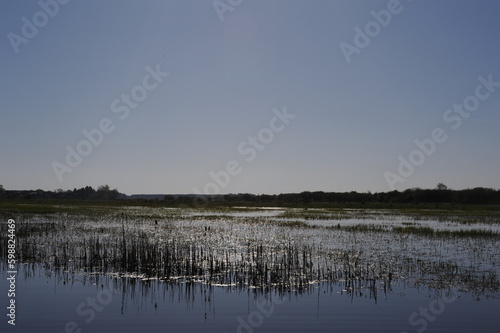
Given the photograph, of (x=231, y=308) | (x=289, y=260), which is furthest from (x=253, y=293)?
(x=289, y=260)

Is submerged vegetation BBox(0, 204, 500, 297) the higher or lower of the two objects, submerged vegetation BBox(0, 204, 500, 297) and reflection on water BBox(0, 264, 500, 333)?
the higher

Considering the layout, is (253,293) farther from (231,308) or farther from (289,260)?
(289,260)

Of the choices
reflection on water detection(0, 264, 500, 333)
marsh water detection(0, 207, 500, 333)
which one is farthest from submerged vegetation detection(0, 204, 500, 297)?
reflection on water detection(0, 264, 500, 333)

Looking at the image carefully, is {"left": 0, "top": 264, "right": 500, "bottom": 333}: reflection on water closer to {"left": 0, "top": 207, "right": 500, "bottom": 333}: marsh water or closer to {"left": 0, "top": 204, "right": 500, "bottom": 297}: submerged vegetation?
{"left": 0, "top": 207, "right": 500, "bottom": 333}: marsh water

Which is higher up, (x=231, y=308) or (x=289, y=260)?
(x=289, y=260)

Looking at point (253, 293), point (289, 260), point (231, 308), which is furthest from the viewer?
point (289, 260)

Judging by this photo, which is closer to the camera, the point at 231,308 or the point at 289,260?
the point at 231,308

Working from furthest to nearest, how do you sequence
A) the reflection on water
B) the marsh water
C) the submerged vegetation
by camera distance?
the submerged vegetation, the marsh water, the reflection on water

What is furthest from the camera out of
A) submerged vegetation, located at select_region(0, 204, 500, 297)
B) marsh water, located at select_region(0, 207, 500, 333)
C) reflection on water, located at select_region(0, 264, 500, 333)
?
submerged vegetation, located at select_region(0, 204, 500, 297)

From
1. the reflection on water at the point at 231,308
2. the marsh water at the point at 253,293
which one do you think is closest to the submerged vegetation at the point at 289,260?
the marsh water at the point at 253,293

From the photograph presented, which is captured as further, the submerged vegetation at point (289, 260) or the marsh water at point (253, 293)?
the submerged vegetation at point (289, 260)

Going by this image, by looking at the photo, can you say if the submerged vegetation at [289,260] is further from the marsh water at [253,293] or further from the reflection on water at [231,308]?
the reflection on water at [231,308]

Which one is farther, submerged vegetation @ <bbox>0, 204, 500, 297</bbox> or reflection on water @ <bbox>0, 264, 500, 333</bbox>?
submerged vegetation @ <bbox>0, 204, 500, 297</bbox>

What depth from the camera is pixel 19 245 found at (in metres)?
20.1
